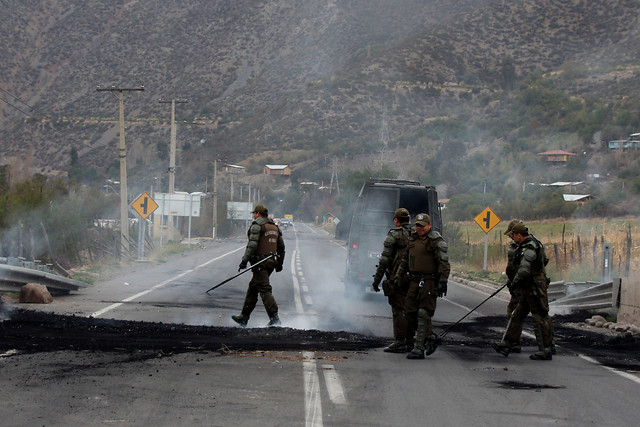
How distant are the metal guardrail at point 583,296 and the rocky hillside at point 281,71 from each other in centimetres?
7540

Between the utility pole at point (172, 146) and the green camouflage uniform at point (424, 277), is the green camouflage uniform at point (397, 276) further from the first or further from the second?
the utility pole at point (172, 146)

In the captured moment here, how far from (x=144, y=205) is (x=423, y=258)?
2314 centimetres

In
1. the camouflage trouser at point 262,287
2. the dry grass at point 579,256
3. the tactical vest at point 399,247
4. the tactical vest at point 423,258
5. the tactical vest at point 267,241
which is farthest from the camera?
the dry grass at point 579,256

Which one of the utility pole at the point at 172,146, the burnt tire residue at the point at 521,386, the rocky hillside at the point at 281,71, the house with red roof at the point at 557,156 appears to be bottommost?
the burnt tire residue at the point at 521,386

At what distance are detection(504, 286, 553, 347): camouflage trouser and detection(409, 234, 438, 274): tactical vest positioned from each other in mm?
1497

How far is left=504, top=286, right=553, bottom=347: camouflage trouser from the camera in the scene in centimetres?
1045

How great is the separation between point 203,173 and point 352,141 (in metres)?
22.2

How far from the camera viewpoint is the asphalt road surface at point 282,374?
263 inches

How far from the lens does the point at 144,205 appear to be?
104 feet

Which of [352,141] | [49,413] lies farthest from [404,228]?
[352,141]

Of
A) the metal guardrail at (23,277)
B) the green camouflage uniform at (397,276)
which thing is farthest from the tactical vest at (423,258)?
the metal guardrail at (23,277)

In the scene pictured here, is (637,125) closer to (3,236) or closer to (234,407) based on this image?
(3,236)

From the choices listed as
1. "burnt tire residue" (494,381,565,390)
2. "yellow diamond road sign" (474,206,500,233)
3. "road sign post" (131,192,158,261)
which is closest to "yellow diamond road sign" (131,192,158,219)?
"road sign post" (131,192,158,261)

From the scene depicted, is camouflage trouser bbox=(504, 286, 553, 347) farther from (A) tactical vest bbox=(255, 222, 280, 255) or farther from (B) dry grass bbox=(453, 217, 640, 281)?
(B) dry grass bbox=(453, 217, 640, 281)
